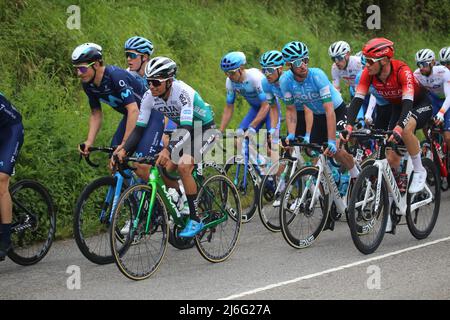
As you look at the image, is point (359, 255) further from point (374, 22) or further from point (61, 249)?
point (374, 22)

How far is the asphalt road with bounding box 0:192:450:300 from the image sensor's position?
7438 millimetres

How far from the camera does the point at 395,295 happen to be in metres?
7.27

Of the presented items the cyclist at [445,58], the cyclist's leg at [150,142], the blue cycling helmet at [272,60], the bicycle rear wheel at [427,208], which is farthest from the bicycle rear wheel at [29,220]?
the cyclist at [445,58]

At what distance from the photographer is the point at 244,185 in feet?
37.1

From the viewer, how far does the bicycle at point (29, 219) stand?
28.7 feet

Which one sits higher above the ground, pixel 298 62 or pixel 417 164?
pixel 298 62

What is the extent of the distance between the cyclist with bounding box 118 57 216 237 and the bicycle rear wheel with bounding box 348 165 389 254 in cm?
165

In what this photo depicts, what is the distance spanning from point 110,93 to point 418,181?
3.66 m

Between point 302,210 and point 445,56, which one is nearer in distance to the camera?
point 302,210

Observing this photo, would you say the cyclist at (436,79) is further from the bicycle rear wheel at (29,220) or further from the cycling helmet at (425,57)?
the bicycle rear wheel at (29,220)

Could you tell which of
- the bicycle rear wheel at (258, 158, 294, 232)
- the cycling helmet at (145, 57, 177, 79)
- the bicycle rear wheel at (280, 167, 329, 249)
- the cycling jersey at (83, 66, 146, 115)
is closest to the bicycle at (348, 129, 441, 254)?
the bicycle rear wheel at (280, 167, 329, 249)

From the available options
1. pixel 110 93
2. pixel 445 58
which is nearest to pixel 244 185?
pixel 110 93

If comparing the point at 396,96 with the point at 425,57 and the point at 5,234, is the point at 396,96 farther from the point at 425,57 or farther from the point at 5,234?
the point at 5,234

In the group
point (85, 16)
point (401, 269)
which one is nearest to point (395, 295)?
point (401, 269)
